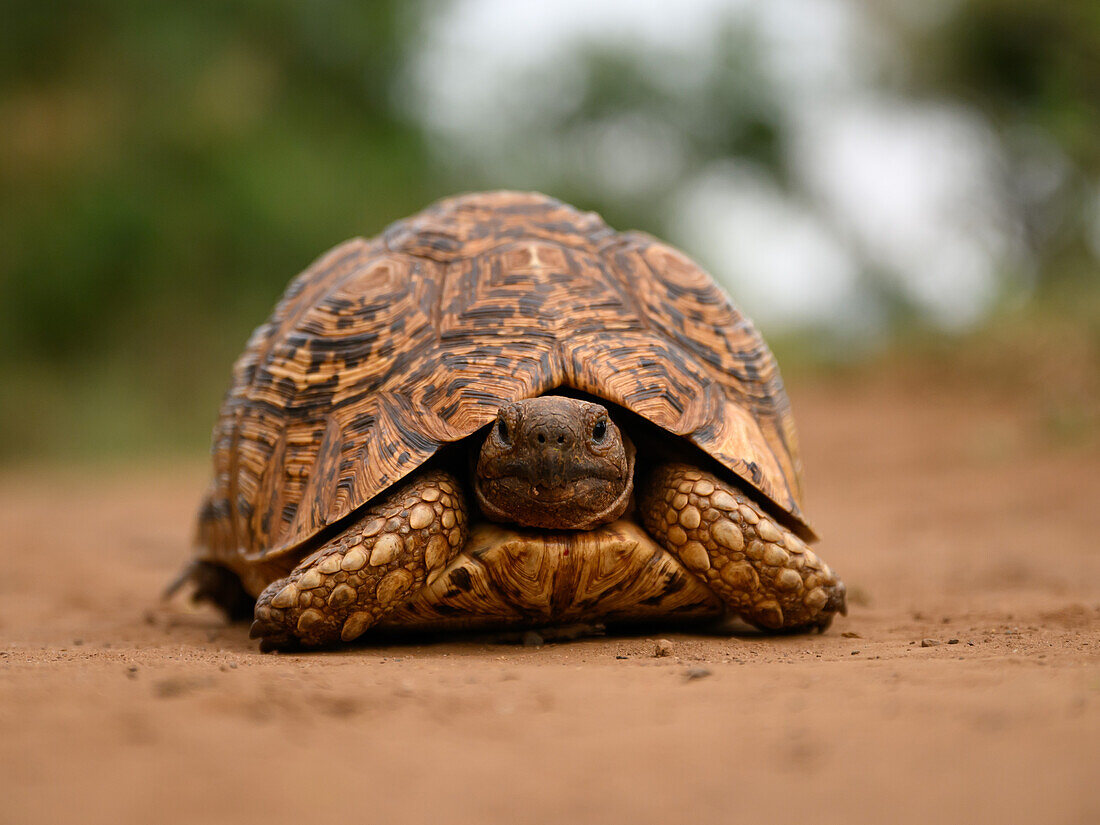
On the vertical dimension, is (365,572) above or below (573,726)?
above

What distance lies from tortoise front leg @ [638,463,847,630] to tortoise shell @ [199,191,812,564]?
4.9 inches

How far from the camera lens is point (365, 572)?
10.2 feet

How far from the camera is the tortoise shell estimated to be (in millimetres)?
3281

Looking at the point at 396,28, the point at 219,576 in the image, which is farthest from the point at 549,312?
the point at 396,28

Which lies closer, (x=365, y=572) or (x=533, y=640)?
(x=365, y=572)

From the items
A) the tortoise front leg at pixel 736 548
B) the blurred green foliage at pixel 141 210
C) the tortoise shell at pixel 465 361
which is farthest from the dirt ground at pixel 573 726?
the blurred green foliage at pixel 141 210

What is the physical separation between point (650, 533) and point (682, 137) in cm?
2030

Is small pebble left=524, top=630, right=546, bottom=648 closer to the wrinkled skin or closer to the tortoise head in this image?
the wrinkled skin

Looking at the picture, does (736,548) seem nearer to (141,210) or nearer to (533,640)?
(533,640)

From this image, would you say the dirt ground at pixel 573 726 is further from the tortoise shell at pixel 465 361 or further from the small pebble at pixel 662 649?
the tortoise shell at pixel 465 361

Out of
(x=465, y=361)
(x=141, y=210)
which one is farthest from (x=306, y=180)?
(x=465, y=361)

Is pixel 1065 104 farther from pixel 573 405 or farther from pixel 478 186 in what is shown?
pixel 478 186

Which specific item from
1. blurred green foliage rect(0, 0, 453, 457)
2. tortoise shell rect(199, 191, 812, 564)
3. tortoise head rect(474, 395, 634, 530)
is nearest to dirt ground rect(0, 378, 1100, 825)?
tortoise head rect(474, 395, 634, 530)

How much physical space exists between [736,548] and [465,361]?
0.95 metres
